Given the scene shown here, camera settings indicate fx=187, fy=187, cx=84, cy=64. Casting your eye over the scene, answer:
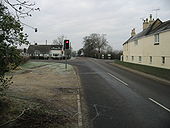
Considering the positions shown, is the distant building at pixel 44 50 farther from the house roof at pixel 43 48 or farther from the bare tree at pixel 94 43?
the bare tree at pixel 94 43

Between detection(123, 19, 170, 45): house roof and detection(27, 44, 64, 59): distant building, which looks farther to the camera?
detection(27, 44, 64, 59): distant building

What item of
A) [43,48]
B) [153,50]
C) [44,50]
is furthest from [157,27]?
[43,48]

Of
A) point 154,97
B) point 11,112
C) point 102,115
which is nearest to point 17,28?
point 11,112

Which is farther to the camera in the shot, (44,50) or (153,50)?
(44,50)

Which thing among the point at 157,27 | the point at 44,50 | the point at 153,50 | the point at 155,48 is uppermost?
the point at 157,27

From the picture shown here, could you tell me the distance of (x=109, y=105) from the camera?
769cm

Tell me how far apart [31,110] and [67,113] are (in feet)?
3.97

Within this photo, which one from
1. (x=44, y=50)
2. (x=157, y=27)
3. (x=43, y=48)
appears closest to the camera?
(x=157, y=27)

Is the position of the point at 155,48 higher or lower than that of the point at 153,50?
higher

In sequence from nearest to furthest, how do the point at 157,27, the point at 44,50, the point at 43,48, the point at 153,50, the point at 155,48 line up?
the point at 155,48 < the point at 153,50 < the point at 157,27 < the point at 44,50 < the point at 43,48

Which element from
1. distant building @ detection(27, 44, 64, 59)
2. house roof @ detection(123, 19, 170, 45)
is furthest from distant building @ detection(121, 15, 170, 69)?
distant building @ detection(27, 44, 64, 59)

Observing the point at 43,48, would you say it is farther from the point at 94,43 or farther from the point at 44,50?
the point at 94,43

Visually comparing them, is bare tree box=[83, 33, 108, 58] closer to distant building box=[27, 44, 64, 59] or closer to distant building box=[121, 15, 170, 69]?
distant building box=[27, 44, 64, 59]

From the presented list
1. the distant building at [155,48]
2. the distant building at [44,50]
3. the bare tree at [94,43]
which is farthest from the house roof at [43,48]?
the distant building at [155,48]
